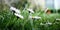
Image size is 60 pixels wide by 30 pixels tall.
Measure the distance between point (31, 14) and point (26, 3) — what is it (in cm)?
11

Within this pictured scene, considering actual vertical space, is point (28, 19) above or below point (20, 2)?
below

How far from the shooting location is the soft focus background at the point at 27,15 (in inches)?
42.5

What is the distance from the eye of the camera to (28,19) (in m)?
1.11

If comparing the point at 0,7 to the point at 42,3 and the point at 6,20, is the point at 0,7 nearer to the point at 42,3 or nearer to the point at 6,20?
the point at 6,20

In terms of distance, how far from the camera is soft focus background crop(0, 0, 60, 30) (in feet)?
3.54

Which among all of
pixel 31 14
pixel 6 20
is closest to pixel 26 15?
pixel 31 14

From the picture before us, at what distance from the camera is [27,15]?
3.71 feet

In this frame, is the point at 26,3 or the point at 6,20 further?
the point at 26,3

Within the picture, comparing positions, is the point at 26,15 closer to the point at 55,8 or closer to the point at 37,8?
the point at 37,8

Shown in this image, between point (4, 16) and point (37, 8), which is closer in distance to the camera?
point (4, 16)

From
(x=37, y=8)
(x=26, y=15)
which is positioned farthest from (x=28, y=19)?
(x=37, y=8)

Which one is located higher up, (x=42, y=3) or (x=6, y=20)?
(x=42, y=3)

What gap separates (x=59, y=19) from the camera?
1.14 metres

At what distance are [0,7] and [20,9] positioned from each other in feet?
0.48
